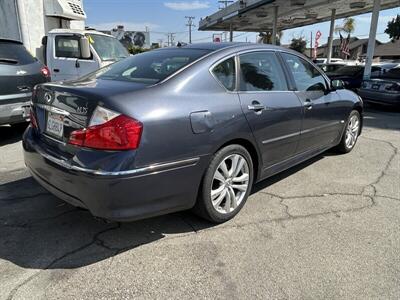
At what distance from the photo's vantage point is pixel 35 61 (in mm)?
6555

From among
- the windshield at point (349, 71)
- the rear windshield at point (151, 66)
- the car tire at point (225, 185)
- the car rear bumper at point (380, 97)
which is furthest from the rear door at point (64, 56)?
the windshield at point (349, 71)

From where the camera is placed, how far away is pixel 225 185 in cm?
343

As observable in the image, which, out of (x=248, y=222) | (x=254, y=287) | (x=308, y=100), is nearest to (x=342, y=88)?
(x=308, y=100)

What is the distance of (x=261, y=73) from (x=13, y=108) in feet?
13.3

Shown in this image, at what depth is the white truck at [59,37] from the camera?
9523mm

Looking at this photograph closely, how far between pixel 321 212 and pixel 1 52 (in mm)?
5321

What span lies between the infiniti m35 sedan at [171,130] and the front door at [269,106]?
1 centimetres

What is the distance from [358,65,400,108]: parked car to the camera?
10.4m

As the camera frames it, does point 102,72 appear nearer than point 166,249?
No

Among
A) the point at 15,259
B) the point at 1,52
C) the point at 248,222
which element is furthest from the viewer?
the point at 1,52

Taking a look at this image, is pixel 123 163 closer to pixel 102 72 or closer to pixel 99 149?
pixel 99 149

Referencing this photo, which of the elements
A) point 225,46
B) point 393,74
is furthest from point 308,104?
point 393,74

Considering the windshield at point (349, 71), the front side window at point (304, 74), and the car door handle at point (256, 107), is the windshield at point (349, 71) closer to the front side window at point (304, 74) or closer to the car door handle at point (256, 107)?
the front side window at point (304, 74)

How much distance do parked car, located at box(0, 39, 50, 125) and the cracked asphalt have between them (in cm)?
175
